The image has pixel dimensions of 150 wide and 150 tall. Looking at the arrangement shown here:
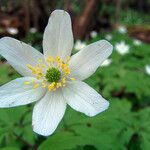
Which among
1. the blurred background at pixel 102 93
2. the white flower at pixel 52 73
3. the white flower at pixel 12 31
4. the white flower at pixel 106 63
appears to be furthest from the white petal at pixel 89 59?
the white flower at pixel 12 31

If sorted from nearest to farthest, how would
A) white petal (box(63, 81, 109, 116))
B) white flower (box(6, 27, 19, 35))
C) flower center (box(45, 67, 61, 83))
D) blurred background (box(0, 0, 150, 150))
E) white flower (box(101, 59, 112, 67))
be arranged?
white petal (box(63, 81, 109, 116)) < flower center (box(45, 67, 61, 83)) < blurred background (box(0, 0, 150, 150)) < white flower (box(101, 59, 112, 67)) < white flower (box(6, 27, 19, 35))

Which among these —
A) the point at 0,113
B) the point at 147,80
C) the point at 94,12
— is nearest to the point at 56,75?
the point at 0,113

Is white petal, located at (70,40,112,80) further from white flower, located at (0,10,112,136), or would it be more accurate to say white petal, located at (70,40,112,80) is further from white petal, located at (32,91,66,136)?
white petal, located at (32,91,66,136)

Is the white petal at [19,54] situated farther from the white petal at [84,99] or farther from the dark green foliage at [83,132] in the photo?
the dark green foliage at [83,132]

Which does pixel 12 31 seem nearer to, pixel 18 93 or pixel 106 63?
pixel 106 63

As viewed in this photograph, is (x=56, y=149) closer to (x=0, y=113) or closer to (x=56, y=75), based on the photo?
(x=56, y=75)

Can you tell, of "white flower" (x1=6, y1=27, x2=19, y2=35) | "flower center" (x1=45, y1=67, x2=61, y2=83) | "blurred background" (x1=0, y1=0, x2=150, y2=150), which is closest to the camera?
"flower center" (x1=45, y1=67, x2=61, y2=83)

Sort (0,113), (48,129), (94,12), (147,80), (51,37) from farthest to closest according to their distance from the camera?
1. (94,12)
2. (147,80)
3. (0,113)
4. (51,37)
5. (48,129)

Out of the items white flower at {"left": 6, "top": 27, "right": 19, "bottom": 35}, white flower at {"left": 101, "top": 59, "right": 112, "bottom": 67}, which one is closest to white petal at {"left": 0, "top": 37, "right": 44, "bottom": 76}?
white flower at {"left": 101, "top": 59, "right": 112, "bottom": 67}
